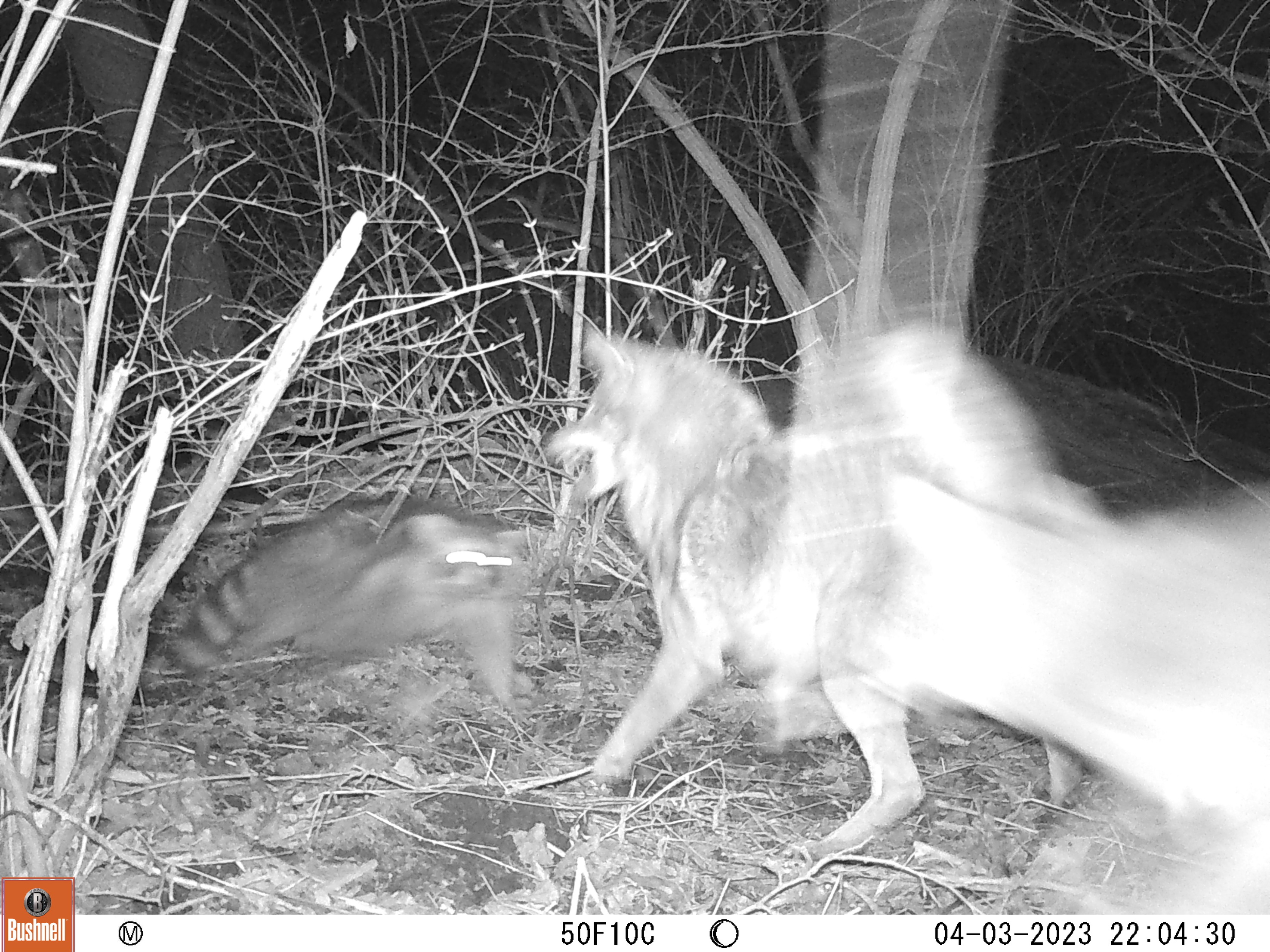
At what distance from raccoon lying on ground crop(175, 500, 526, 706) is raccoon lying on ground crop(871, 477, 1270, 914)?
2.10m

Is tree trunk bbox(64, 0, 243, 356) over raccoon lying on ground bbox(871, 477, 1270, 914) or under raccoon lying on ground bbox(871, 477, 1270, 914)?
over

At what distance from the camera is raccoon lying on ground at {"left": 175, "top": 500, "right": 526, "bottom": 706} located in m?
5.57

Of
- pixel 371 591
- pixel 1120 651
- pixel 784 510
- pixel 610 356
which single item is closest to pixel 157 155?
pixel 371 591

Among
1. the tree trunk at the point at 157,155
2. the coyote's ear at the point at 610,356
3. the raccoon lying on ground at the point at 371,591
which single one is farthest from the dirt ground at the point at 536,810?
the tree trunk at the point at 157,155

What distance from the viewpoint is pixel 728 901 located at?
3791 millimetres

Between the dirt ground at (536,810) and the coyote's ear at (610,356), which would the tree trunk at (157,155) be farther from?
the coyote's ear at (610,356)

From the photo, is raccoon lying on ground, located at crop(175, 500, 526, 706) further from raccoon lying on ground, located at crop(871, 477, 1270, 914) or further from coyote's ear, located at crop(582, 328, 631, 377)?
raccoon lying on ground, located at crop(871, 477, 1270, 914)

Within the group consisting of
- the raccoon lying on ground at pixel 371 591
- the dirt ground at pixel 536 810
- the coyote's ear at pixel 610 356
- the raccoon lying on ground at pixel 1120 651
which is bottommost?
the dirt ground at pixel 536 810

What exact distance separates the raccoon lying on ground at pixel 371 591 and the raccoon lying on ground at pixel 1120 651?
210cm

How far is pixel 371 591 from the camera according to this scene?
5.95 m

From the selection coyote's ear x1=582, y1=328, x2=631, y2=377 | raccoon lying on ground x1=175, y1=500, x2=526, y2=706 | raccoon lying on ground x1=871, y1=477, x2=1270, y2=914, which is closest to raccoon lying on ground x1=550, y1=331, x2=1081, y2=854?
coyote's ear x1=582, y1=328, x2=631, y2=377

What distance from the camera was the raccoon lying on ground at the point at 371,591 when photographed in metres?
5.57

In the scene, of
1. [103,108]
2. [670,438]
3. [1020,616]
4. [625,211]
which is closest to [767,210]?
[625,211]

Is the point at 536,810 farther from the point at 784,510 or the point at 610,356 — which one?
the point at 610,356
